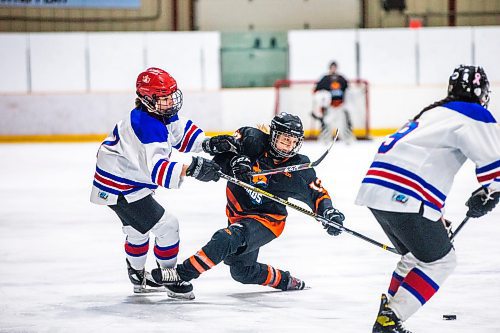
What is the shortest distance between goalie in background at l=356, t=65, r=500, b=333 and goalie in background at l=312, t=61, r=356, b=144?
10.1 metres

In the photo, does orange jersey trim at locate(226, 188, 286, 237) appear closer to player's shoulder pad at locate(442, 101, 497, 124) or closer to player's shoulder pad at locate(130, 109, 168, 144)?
player's shoulder pad at locate(130, 109, 168, 144)

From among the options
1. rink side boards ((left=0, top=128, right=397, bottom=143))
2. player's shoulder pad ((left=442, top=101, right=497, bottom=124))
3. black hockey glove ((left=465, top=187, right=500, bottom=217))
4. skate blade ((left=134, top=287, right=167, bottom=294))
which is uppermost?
player's shoulder pad ((left=442, top=101, right=497, bottom=124))

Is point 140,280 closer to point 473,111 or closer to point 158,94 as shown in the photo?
point 158,94

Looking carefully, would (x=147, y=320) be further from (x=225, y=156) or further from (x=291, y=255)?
(x=291, y=255)

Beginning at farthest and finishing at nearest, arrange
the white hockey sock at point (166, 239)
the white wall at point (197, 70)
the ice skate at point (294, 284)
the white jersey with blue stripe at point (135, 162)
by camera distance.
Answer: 1. the white wall at point (197, 70)
2. the ice skate at point (294, 284)
3. the white hockey sock at point (166, 239)
4. the white jersey with blue stripe at point (135, 162)

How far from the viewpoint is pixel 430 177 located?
3.11 metres

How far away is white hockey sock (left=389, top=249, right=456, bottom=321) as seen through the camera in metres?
3.14

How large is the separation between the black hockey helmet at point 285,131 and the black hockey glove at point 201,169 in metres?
0.36

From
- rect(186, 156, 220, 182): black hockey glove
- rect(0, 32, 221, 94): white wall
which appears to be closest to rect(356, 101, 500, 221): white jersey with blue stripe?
rect(186, 156, 220, 182): black hockey glove

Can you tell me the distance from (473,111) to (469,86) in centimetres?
10

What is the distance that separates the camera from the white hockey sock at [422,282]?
123 inches

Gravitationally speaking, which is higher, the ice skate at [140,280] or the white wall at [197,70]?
the white wall at [197,70]

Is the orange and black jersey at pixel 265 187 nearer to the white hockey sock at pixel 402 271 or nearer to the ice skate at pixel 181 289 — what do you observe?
the ice skate at pixel 181 289

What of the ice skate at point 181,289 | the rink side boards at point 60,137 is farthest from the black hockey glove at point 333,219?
the rink side boards at point 60,137
